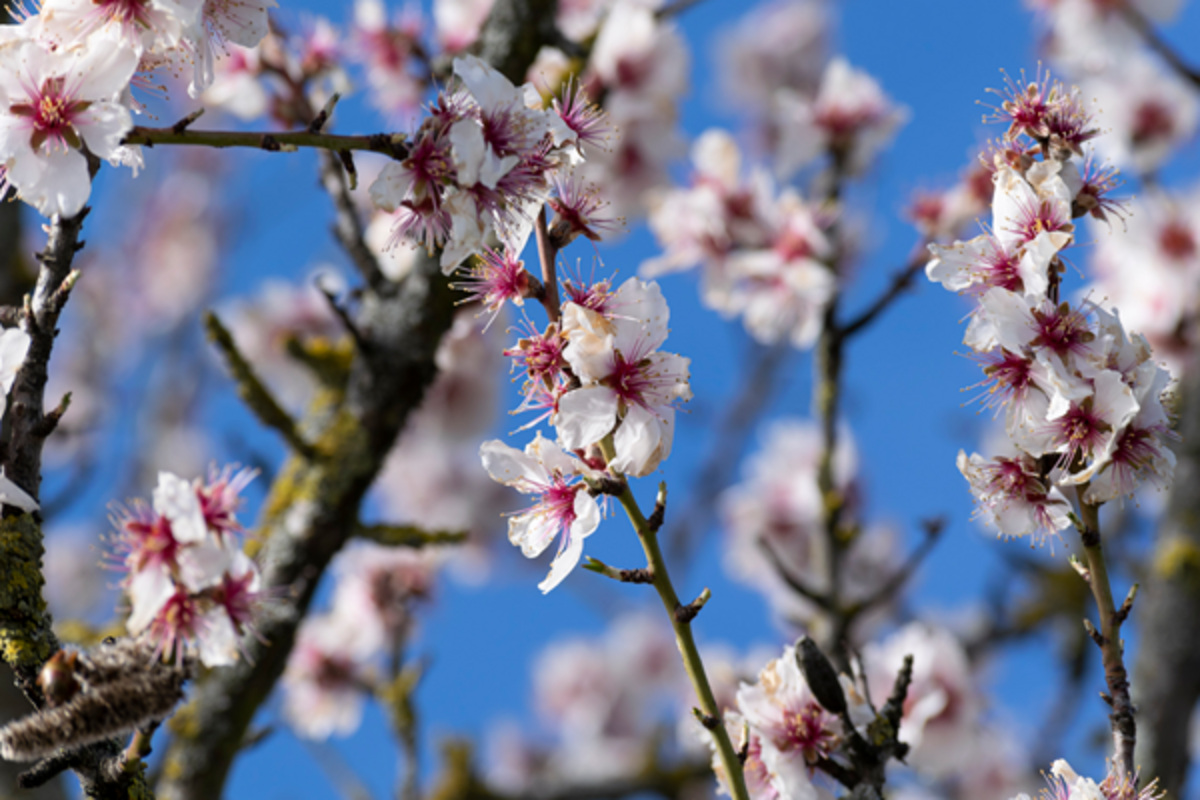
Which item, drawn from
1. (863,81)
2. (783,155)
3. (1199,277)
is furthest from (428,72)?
(1199,277)

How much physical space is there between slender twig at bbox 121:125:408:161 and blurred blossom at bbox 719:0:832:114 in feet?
24.0

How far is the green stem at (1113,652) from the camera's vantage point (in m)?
1.58

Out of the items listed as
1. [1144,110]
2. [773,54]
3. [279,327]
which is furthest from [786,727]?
[773,54]

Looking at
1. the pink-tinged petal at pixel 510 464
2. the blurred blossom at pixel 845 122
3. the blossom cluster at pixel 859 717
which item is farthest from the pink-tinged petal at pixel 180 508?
the blurred blossom at pixel 845 122

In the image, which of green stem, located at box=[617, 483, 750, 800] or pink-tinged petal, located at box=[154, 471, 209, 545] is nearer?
pink-tinged petal, located at box=[154, 471, 209, 545]

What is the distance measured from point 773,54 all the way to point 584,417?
8.24 m

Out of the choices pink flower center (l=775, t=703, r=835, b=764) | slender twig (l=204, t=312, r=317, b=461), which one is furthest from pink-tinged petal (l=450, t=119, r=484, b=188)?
slender twig (l=204, t=312, r=317, b=461)

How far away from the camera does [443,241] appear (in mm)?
1701

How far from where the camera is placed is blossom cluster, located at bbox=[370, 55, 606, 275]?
1.57 metres

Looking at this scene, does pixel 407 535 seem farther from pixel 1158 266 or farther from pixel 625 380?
pixel 1158 266

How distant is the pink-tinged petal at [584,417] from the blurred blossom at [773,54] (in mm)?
7371

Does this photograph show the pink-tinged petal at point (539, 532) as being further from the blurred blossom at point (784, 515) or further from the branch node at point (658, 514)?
the blurred blossom at point (784, 515)

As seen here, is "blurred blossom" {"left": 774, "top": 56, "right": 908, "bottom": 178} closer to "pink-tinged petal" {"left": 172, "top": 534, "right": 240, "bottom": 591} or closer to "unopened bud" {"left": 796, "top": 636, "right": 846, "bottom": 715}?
"unopened bud" {"left": 796, "top": 636, "right": 846, "bottom": 715}

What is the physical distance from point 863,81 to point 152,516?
366 centimetres
